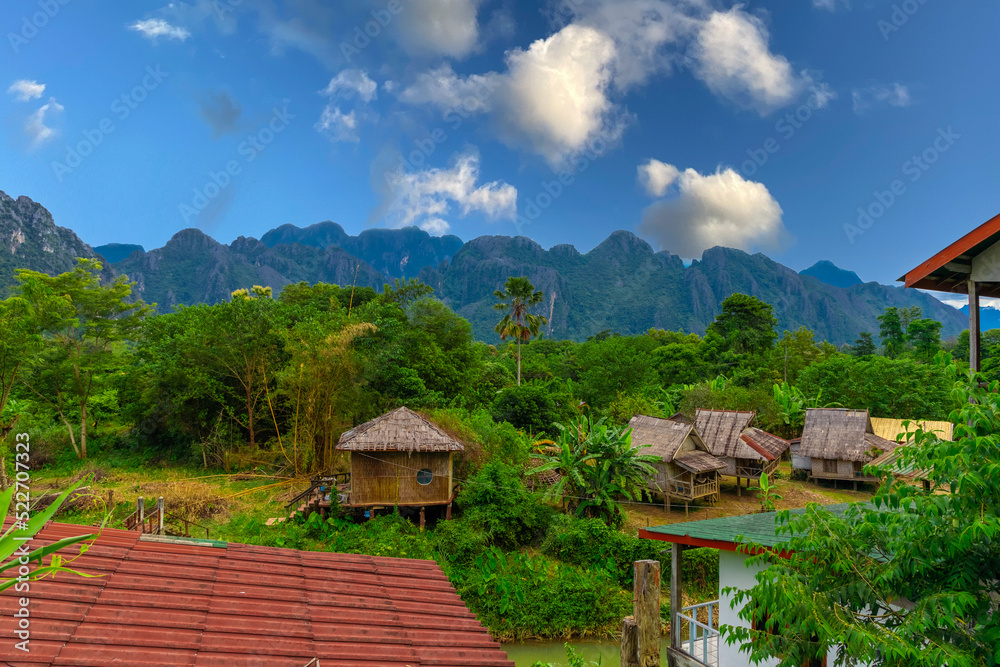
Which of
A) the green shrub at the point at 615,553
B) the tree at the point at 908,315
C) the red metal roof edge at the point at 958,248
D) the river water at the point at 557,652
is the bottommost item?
the river water at the point at 557,652

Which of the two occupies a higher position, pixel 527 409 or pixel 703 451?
pixel 527 409

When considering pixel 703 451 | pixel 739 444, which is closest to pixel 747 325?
pixel 739 444

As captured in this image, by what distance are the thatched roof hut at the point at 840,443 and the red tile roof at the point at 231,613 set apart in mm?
22695

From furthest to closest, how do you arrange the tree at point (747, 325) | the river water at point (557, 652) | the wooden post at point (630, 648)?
the tree at point (747, 325) → the river water at point (557, 652) → the wooden post at point (630, 648)

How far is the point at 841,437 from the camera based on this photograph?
23.1m

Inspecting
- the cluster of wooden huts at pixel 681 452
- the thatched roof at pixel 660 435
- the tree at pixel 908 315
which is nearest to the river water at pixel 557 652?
the cluster of wooden huts at pixel 681 452

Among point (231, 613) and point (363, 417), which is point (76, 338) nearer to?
point (363, 417)

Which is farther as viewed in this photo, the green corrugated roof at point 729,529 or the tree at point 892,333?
the tree at point 892,333

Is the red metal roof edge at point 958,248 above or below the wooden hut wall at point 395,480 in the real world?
above

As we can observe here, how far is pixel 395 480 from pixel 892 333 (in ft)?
144

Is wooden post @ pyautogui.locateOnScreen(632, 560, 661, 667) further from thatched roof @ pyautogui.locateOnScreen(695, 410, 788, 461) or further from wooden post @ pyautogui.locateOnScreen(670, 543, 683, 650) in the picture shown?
thatched roof @ pyautogui.locateOnScreen(695, 410, 788, 461)

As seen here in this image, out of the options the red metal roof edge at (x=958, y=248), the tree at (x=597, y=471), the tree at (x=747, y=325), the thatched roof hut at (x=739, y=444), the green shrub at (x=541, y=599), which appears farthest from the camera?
the tree at (x=747, y=325)

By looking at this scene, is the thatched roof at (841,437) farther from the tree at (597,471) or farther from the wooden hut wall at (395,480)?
the wooden hut wall at (395,480)

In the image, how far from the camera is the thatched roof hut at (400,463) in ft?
56.2
